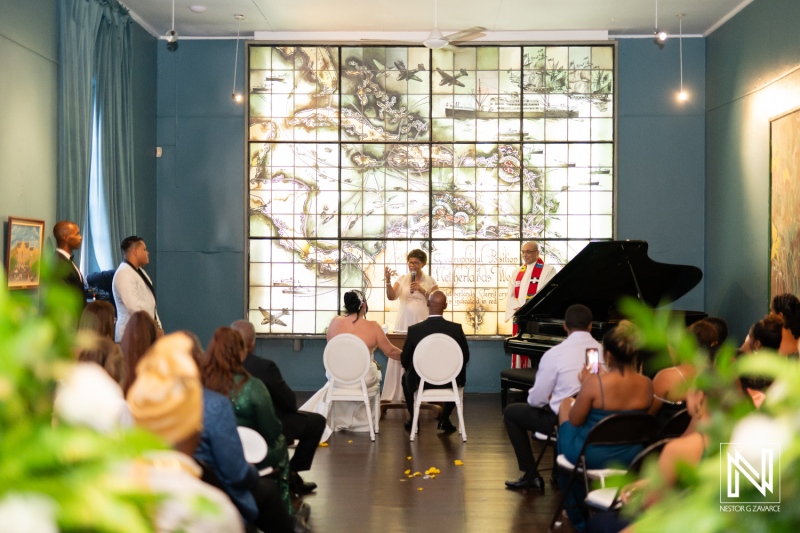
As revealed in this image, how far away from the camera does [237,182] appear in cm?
1088

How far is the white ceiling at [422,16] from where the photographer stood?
9477mm

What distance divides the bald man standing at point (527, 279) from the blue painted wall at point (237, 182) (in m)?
0.99

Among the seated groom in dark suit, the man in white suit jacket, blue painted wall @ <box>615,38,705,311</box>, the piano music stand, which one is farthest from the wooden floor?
blue painted wall @ <box>615,38,705,311</box>

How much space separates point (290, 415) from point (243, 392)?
1398 mm

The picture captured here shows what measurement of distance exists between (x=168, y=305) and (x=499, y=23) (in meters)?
5.25

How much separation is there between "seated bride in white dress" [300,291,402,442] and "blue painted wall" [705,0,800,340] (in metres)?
3.84

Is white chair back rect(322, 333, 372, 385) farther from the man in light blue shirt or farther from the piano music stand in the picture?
the man in light blue shirt

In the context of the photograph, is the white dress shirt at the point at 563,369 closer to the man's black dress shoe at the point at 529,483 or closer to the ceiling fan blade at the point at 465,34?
the man's black dress shoe at the point at 529,483

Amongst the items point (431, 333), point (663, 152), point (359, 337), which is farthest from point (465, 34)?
point (663, 152)

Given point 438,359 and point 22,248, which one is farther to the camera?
point 438,359

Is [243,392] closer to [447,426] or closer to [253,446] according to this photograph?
[253,446]

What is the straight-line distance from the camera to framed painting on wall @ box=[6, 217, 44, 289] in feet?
22.5

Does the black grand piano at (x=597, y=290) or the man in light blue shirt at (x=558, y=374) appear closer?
the man in light blue shirt at (x=558, y=374)

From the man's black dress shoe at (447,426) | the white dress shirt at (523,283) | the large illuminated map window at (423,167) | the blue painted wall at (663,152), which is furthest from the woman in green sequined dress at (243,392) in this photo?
the blue painted wall at (663,152)
